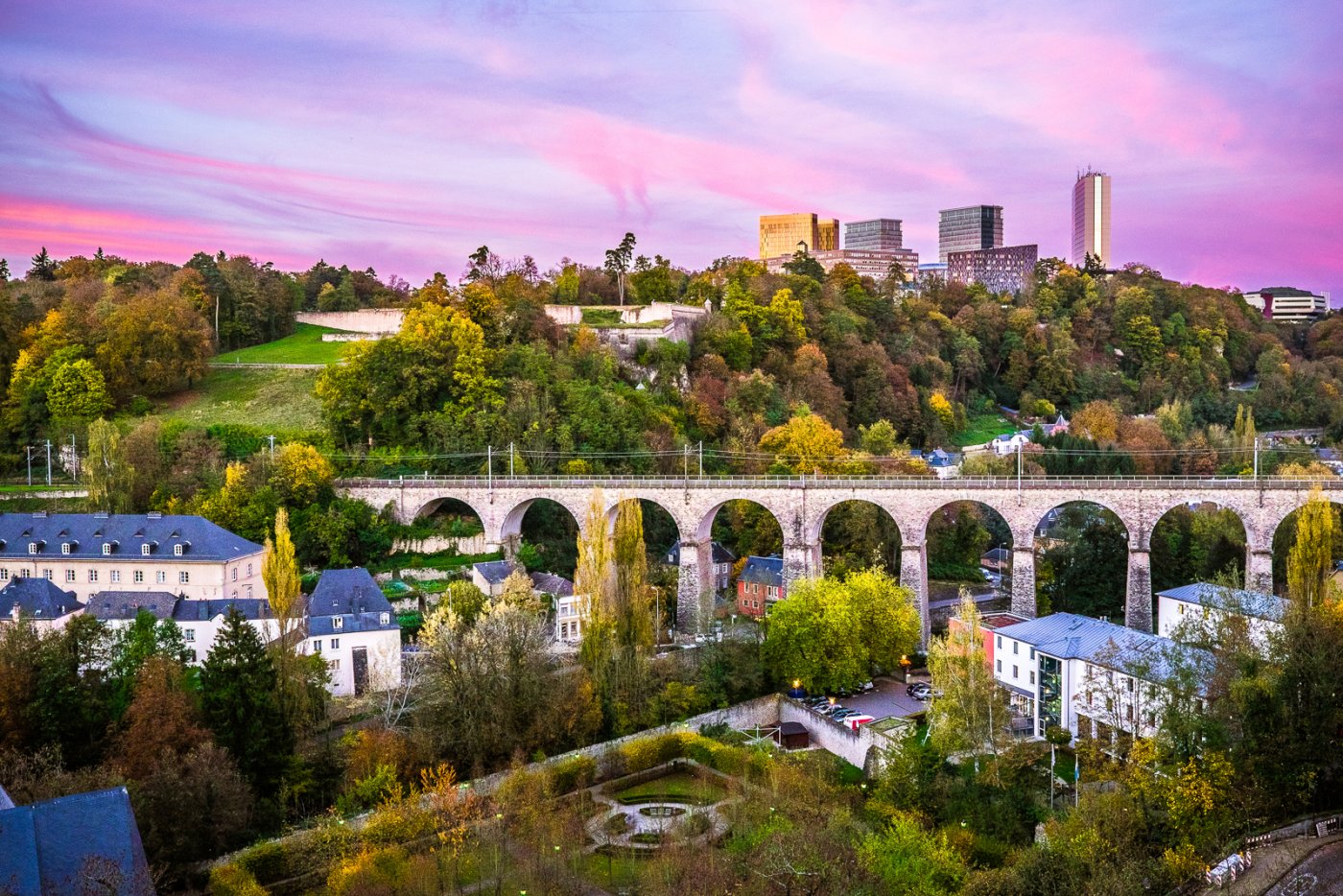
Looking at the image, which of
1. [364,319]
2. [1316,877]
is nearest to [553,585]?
[1316,877]

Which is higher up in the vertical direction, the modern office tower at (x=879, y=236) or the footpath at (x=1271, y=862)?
the modern office tower at (x=879, y=236)

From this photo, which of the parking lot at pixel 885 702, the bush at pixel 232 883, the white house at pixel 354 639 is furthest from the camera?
the parking lot at pixel 885 702

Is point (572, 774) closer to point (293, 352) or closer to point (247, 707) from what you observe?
point (247, 707)

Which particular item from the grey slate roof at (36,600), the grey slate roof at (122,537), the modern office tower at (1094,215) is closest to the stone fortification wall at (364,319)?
the grey slate roof at (122,537)

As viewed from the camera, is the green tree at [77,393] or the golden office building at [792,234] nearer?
the green tree at [77,393]

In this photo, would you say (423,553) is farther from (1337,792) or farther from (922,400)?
(922,400)

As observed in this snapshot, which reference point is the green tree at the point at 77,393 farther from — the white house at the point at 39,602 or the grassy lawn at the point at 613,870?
the grassy lawn at the point at 613,870

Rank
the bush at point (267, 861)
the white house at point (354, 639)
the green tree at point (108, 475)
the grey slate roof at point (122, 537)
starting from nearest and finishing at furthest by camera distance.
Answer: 1. the bush at point (267, 861)
2. the white house at point (354, 639)
3. the grey slate roof at point (122, 537)
4. the green tree at point (108, 475)

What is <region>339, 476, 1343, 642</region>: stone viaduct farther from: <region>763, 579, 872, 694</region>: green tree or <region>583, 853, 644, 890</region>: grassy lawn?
<region>583, 853, 644, 890</region>: grassy lawn
